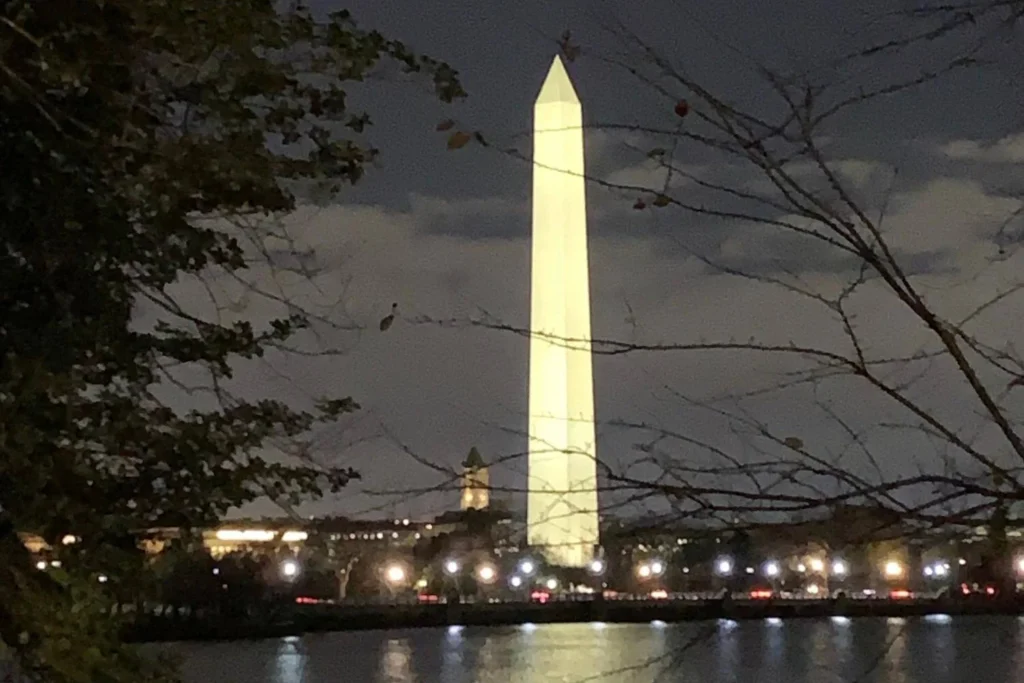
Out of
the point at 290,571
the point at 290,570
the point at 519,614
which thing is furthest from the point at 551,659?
the point at 519,614

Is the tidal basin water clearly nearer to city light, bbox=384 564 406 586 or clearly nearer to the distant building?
city light, bbox=384 564 406 586

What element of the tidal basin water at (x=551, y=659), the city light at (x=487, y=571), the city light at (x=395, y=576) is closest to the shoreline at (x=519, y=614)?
the tidal basin water at (x=551, y=659)

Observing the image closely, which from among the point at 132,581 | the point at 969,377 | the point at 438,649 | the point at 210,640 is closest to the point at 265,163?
the point at 132,581

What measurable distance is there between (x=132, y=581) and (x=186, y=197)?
4.16ft

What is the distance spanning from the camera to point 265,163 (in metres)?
5.04

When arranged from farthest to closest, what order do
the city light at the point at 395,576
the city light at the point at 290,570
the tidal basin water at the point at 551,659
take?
the city light at the point at 395,576 < the city light at the point at 290,570 < the tidal basin water at the point at 551,659

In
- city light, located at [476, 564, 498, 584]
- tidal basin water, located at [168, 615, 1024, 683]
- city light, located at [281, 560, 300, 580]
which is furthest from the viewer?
city light, located at [281, 560, 300, 580]

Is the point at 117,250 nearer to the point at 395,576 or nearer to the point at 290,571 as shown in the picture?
the point at 290,571

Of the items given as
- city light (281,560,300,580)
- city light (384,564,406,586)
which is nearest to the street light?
city light (281,560,300,580)

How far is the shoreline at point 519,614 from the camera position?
11.3 ft

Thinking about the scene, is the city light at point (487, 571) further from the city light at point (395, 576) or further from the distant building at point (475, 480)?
the distant building at point (475, 480)

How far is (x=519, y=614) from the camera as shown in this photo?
3188 centimetres

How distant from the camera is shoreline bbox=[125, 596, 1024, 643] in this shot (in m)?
3.46

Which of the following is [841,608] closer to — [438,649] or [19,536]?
[19,536]
